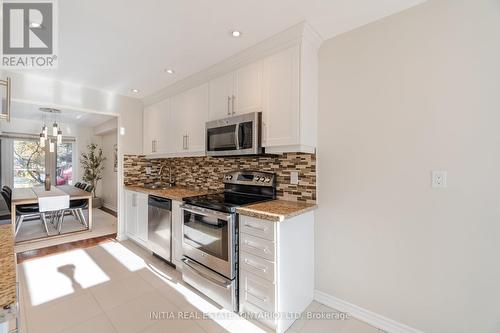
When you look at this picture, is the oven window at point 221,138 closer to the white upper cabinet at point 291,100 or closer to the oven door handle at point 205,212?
the white upper cabinet at point 291,100

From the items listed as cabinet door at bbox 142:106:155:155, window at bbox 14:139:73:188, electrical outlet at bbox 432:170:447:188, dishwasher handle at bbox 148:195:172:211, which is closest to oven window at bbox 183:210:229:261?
dishwasher handle at bbox 148:195:172:211

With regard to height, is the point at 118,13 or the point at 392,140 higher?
the point at 118,13

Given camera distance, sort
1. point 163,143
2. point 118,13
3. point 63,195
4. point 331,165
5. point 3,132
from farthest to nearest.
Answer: point 3,132 < point 63,195 < point 163,143 < point 331,165 < point 118,13

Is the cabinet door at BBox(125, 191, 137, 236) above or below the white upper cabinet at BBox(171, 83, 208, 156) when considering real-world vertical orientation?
below

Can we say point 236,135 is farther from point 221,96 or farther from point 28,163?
point 28,163

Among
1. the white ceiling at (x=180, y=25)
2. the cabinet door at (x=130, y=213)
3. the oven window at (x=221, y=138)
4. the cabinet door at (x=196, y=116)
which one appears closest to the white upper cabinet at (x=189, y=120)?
the cabinet door at (x=196, y=116)

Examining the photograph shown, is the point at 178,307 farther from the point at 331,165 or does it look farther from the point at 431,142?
the point at 431,142

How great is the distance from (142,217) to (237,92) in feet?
7.41

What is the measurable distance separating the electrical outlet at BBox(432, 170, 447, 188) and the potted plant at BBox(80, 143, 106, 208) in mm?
7323

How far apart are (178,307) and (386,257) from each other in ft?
5.86

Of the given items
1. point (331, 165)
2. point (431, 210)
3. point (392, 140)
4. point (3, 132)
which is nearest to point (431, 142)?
point (392, 140)

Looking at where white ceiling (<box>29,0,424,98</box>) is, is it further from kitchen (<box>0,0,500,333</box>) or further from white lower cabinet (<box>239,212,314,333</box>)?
white lower cabinet (<box>239,212,314,333</box>)

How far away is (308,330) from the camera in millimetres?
1729

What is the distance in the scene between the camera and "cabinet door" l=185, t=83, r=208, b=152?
107 inches
